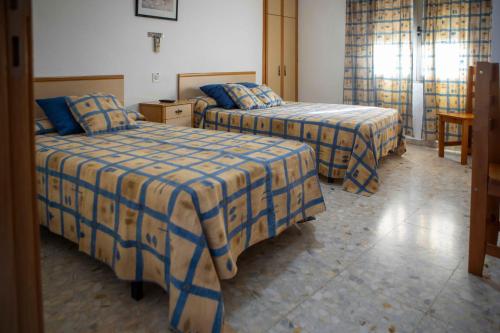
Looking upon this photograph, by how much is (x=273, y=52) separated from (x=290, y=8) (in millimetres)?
777

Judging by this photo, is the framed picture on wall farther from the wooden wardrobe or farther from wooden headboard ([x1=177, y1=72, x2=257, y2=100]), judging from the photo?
the wooden wardrobe

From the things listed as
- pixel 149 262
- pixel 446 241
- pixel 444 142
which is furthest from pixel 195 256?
pixel 444 142

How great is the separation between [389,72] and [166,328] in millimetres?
4807

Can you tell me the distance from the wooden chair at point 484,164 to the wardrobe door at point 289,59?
4323mm

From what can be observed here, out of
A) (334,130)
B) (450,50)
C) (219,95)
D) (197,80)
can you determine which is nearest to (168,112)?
(219,95)

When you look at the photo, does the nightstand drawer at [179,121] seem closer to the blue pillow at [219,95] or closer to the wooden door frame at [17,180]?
the blue pillow at [219,95]

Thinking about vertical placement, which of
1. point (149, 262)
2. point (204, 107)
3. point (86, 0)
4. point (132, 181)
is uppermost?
point (86, 0)

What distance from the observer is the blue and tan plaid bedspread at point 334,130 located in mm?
3525

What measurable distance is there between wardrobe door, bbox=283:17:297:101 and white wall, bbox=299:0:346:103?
12 cm

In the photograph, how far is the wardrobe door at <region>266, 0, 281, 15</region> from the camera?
565 cm

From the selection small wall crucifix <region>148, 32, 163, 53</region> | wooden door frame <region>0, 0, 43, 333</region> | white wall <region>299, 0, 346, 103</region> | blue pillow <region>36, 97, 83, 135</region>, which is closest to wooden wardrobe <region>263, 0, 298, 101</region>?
white wall <region>299, 0, 346, 103</region>

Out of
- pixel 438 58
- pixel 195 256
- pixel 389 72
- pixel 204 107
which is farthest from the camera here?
pixel 389 72

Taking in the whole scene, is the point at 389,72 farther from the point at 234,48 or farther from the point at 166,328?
the point at 166,328

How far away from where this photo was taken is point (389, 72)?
18.0 feet
